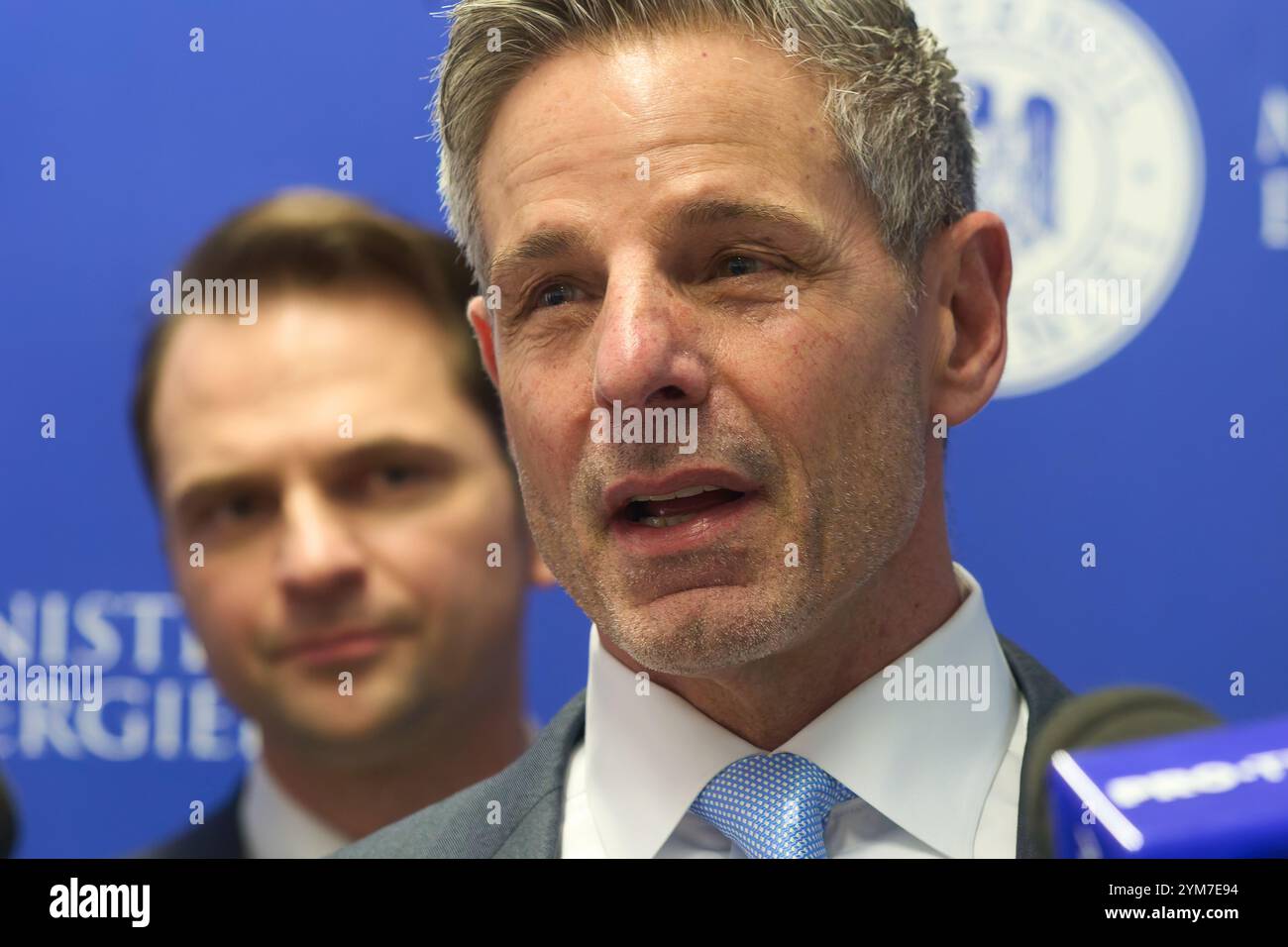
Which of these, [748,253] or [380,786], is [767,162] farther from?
[380,786]

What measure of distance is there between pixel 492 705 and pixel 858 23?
1143 mm

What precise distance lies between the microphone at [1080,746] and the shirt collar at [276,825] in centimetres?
111

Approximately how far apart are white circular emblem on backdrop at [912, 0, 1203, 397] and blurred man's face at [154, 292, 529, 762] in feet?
2.86

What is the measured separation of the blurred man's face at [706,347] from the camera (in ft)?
5.18

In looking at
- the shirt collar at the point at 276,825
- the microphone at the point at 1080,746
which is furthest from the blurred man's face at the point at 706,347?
the shirt collar at the point at 276,825

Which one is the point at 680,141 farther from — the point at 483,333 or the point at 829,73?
the point at 483,333

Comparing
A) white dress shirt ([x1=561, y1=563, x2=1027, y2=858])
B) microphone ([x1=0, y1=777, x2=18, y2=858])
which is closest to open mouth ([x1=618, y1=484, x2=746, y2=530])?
white dress shirt ([x1=561, y1=563, x2=1027, y2=858])

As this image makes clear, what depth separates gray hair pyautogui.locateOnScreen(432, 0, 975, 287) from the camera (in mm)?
1636

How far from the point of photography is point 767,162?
162 cm

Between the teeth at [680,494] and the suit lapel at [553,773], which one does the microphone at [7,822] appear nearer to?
the suit lapel at [553,773]

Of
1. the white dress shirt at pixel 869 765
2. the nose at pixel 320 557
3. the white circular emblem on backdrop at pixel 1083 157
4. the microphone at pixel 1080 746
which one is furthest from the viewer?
the nose at pixel 320 557

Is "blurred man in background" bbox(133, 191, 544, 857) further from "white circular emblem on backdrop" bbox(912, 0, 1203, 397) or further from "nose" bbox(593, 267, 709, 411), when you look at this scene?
"white circular emblem on backdrop" bbox(912, 0, 1203, 397)

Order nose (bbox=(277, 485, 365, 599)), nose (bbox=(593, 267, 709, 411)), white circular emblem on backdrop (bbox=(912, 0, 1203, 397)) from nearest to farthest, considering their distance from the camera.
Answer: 1. nose (bbox=(593, 267, 709, 411))
2. white circular emblem on backdrop (bbox=(912, 0, 1203, 397))
3. nose (bbox=(277, 485, 365, 599))

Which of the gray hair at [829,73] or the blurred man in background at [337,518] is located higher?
the gray hair at [829,73]
